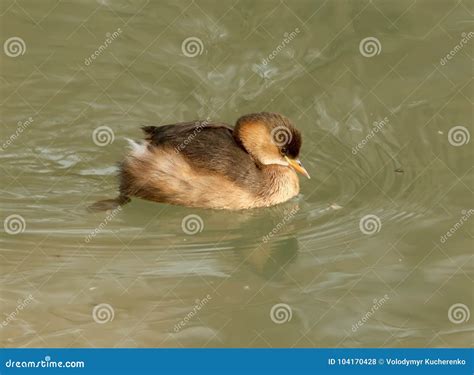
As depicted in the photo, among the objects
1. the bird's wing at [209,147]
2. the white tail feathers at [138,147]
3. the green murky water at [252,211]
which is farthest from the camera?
the white tail feathers at [138,147]

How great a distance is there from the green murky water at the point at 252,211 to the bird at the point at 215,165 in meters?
0.14

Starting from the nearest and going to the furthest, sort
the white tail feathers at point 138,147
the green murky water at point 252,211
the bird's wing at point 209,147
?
the green murky water at point 252,211 → the bird's wing at point 209,147 → the white tail feathers at point 138,147

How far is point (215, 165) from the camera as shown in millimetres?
8820

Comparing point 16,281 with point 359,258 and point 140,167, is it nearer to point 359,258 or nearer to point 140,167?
point 140,167

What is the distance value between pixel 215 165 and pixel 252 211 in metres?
0.62

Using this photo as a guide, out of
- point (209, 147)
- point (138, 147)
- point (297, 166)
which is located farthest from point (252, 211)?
point (138, 147)

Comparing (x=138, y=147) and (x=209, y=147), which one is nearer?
(x=209, y=147)

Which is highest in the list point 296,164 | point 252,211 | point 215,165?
point 296,164

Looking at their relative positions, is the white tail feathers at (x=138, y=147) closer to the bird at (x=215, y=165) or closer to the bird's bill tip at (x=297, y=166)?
the bird at (x=215, y=165)

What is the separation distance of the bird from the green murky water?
0.14 metres

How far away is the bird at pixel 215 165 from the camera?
29.0ft

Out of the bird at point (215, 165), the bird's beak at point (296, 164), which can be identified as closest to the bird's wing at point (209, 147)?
the bird at point (215, 165)

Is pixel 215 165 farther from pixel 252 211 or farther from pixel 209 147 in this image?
pixel 252 211

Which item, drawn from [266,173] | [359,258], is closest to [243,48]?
[266,173]
